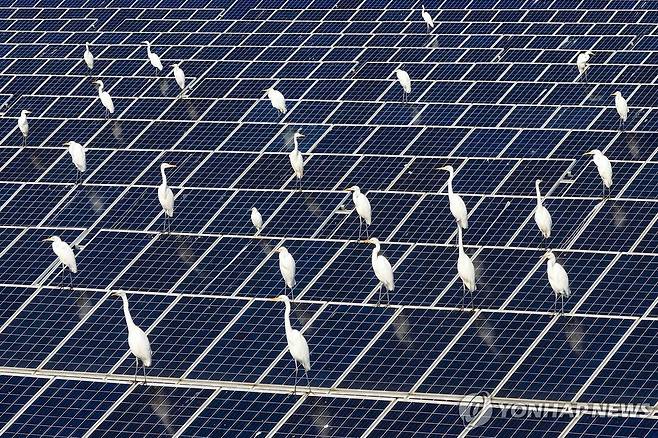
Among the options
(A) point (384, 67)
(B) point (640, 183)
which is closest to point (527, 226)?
(B) point (640, 183)

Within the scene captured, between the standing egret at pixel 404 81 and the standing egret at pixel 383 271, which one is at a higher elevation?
the standing egret at pixel 404 81

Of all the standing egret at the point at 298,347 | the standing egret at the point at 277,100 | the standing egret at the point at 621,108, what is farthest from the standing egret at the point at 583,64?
the standing egret at the point at 298,347

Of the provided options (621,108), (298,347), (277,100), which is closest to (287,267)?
(298,347)

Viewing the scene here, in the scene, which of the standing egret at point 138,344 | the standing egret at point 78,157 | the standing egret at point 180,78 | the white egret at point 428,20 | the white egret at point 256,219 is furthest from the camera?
the white egret at point 428,20

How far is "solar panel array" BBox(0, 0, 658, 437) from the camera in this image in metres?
51.6

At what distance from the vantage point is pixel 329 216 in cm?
6203

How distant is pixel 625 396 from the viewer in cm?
4966

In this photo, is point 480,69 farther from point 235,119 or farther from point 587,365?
point 587,365

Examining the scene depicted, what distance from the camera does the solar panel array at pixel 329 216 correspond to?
51594mm

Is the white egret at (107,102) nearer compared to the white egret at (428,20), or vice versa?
the white egret at (107,102)

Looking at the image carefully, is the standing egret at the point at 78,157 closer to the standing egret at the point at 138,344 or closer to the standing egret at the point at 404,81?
the standing egret at the point at 404,81

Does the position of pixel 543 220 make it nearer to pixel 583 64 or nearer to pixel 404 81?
pixel 404 81

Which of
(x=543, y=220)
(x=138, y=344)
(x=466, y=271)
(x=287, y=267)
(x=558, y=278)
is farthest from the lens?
(x=543, y=220)

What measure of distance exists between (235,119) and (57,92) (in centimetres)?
945
